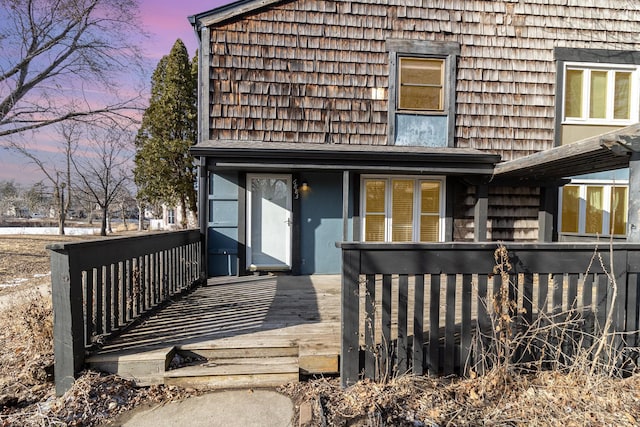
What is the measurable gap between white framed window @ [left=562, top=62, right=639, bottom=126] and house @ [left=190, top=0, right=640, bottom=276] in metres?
0.02

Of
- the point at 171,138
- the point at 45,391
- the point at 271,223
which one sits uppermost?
the point at 171,138

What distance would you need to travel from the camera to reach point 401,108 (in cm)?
587

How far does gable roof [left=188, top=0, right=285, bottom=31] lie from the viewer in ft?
17.6

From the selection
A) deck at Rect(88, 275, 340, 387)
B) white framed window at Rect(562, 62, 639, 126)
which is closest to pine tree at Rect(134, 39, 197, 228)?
deck at Rect(88, 275, 340, 387)

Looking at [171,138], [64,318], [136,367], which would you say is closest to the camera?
[64,318]

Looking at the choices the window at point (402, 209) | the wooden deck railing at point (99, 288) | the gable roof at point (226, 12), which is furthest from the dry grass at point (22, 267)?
the window at point (402, 209)

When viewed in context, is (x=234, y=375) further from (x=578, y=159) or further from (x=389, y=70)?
(x=389, y=70)

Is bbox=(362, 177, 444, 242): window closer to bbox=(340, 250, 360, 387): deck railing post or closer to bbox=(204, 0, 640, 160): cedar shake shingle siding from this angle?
bbox=(204, 0, 640, 160): cedar shake shingle siding

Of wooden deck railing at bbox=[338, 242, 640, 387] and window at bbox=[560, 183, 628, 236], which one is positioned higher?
window at bbox=[560, 183, 628, 236]

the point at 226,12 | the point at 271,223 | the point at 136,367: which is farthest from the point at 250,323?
the point at 226,12

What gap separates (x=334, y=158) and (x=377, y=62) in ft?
7.04

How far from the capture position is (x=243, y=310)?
3.71m

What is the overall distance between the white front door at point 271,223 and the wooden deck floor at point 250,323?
34.6 inches

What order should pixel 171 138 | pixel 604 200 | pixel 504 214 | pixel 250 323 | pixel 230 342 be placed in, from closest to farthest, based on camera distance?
pixel 230 342 → pixel 250 323 → pixel 504 214 → pixel 604 200 → pixel 171 138
